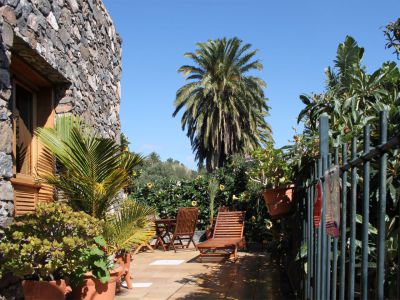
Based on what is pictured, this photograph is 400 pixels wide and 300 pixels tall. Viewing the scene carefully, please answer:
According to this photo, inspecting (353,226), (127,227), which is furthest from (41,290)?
(353,226)

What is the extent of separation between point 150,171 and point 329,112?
32714mm

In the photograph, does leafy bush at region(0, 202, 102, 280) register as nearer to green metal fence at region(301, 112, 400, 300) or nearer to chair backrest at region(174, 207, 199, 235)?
green metal fence at region(301, 112, 400, 300)

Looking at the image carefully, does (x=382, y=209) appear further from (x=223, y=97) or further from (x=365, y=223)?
(x=223, y=97)

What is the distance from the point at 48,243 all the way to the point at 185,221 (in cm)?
609

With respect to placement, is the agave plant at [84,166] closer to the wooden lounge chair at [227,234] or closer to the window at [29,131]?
the window at [29,131]

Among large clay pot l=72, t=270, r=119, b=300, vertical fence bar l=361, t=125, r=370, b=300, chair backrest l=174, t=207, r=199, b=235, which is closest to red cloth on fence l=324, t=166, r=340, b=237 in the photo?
vertical fence bar l=361, t=125, r=370, b=300

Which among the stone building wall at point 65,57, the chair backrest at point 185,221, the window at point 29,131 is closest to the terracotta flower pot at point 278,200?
the window at point 29,131

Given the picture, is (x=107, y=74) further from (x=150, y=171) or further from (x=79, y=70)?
(x=150, y=171)

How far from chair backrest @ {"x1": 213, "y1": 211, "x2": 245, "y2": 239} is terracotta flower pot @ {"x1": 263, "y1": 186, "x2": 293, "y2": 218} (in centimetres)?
393

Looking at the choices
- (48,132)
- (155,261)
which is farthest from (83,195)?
(155,261)

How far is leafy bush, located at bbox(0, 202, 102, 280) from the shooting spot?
11.6 ft

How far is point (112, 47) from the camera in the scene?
26.3 feet

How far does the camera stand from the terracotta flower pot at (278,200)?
4.81 metres

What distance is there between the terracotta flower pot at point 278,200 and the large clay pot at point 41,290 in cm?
224
